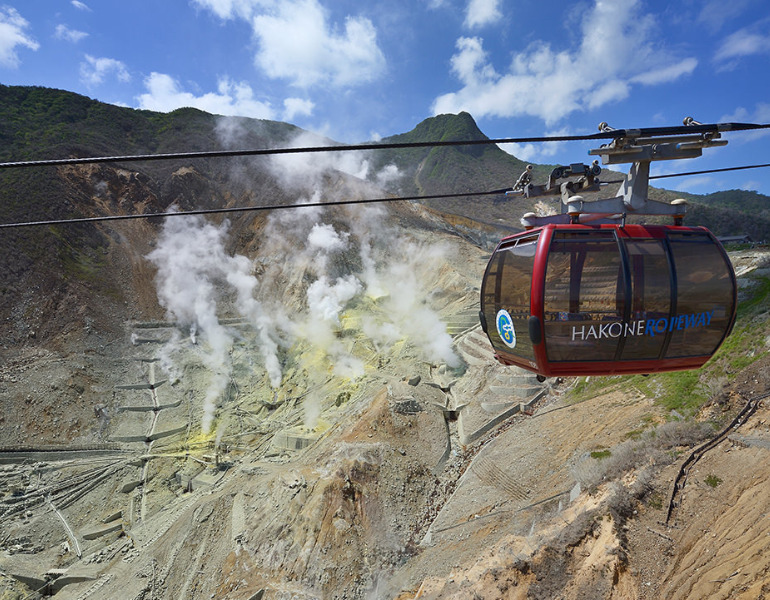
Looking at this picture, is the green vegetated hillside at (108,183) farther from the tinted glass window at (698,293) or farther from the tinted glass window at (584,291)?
the tinted glass window at (584,291)

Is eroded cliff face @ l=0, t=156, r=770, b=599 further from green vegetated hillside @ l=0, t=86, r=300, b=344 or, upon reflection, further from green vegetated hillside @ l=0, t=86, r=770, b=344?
green vegetated hillside @ l=0, t=86, r=770, b=344

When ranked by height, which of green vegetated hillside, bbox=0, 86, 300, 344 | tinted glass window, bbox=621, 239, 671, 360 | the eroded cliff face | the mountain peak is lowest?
the eroded cliff face

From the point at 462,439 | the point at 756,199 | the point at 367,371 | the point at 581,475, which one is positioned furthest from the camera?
the point at 756,199

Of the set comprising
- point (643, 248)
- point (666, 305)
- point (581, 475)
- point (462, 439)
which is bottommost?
point (462, 439)

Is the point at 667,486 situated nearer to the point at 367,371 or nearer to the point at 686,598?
the point at 686,598

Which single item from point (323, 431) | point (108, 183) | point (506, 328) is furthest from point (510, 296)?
point (108, 183)

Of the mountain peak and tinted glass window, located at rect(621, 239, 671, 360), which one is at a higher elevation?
the mountain peak

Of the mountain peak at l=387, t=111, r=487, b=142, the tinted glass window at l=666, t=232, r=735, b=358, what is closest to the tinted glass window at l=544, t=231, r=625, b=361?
the tinted glass window at l=666, t=232, r=735, b=358

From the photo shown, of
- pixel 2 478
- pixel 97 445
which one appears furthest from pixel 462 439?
pixel 2 478
